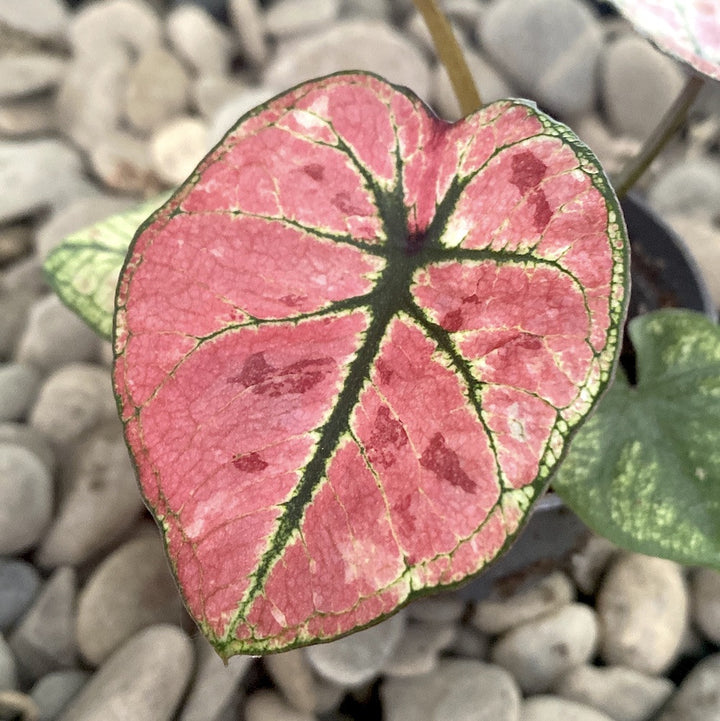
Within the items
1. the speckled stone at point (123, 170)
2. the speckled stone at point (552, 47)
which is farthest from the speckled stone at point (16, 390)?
the speckled stone at point (552, 47)

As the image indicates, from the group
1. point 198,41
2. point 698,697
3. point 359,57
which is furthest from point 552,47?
point 698,697

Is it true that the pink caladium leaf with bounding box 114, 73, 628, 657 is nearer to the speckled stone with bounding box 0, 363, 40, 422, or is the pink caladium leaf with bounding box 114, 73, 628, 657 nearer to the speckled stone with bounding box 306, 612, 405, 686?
Result: the speckled stone with bounding box 306, 612, 405, 686

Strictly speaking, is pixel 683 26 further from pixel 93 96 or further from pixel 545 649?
pixel 93 96

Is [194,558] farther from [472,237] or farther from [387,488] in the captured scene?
[472,237]

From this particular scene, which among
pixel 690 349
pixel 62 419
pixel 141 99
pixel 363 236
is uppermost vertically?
pixel 363 236

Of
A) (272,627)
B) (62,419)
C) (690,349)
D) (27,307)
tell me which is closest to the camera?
(272,627)

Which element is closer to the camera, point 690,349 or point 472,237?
point 472,237

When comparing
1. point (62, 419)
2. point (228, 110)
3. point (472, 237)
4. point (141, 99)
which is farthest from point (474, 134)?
point (141, 99)
